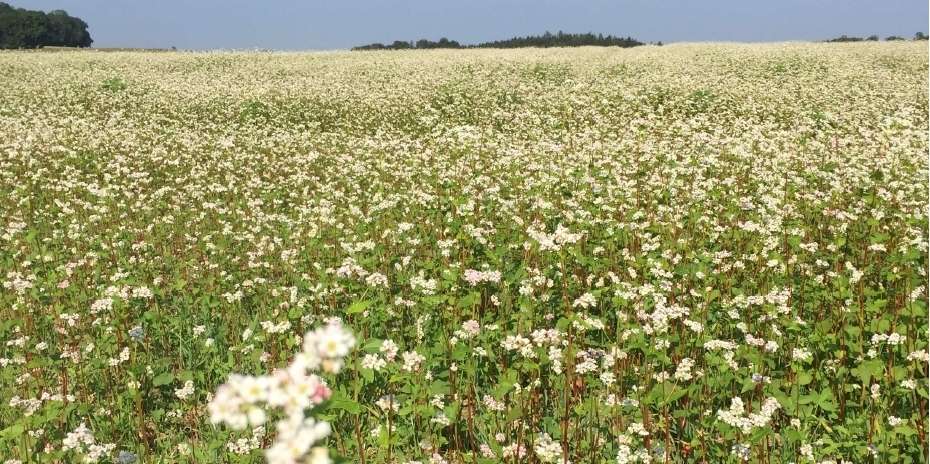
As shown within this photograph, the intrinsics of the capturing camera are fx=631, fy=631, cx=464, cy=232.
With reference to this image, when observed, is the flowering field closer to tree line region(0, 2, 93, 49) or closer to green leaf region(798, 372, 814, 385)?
green leaf region(798, 372, 814, 385)

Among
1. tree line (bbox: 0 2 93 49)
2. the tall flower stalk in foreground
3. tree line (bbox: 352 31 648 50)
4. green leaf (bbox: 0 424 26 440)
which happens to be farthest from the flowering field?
tree line (bbox: 0 2 93 49)

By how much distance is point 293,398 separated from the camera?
59.9 inches

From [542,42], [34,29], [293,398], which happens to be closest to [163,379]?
[293,398]

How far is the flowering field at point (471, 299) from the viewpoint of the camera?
410 cm

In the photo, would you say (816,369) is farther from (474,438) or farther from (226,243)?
(226,243)

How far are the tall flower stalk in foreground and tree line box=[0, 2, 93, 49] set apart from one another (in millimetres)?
142577

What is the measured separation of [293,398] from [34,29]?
6195 inches

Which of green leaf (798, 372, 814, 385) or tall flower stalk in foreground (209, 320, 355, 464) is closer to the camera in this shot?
tall flower stalk in foreground (209, 320, 355, 464)

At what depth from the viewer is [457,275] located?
6.29 m

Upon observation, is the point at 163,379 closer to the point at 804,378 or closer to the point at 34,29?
the point at 804,378

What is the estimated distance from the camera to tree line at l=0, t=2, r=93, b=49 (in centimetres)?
12203

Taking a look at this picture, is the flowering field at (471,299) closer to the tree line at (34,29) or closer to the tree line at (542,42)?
the tree line at (542,42)

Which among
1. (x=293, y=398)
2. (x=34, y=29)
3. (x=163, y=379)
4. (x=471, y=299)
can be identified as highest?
(x=34, y=29)

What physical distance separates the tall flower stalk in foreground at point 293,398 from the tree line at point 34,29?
5613 inches
